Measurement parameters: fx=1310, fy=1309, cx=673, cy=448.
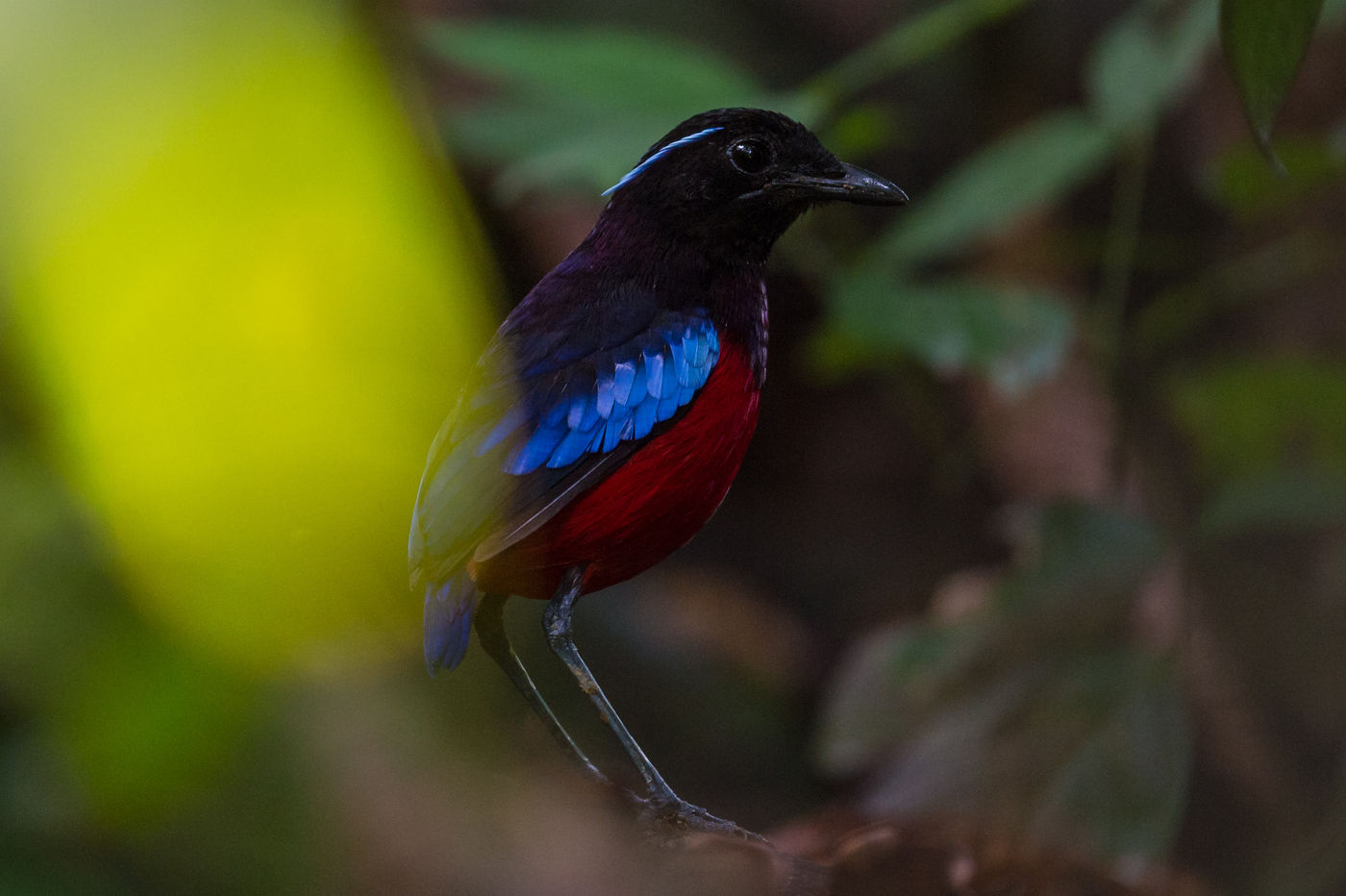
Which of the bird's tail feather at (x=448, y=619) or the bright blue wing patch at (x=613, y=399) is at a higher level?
the bright blue wing patch at (x=613, y=399)

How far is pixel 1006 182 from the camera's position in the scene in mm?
1750

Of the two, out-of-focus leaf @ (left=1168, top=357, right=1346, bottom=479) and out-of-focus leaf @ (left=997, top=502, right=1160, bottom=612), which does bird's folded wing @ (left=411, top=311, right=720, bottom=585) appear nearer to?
out-of-focus leaf @ (left=997, top=502, right=1160, bottom=612)

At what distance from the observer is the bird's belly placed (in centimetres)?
69

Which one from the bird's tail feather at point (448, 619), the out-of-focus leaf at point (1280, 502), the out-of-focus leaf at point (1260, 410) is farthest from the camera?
the out-of-focus leaf at point (1260, 410)

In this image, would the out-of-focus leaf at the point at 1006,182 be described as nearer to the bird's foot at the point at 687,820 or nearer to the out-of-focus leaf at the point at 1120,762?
the out-of-focus leaf at the point at 1120,762

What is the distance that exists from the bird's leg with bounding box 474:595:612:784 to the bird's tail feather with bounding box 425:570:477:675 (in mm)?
50

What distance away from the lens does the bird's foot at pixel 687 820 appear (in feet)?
2.45

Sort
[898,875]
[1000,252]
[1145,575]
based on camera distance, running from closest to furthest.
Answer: [898,875]
[1145,575]
[1000,252]

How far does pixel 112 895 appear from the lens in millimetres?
1402

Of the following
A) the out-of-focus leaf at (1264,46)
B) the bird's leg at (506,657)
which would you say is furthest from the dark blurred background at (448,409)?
the bird's leg at (506,657)

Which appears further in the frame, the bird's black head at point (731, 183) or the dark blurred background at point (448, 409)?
the dark blurred background at point (448, 409)

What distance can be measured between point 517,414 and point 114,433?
993mm

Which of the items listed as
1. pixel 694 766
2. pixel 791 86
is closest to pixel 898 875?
pixel 694 766

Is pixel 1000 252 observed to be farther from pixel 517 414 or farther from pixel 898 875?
pixel 517 414
